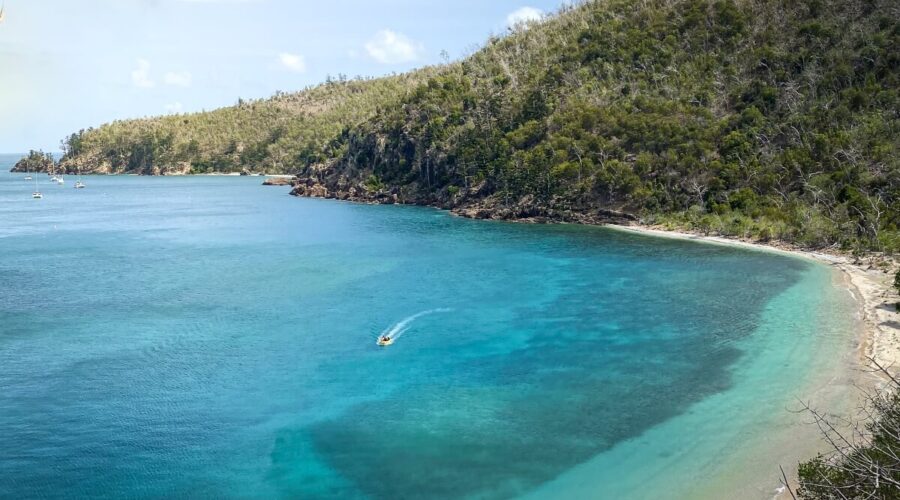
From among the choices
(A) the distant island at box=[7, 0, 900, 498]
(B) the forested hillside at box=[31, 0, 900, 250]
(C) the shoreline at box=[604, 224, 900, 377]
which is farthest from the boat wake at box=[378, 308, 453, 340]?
(B) the forested hillside at box=[31, 0, 900, 250]

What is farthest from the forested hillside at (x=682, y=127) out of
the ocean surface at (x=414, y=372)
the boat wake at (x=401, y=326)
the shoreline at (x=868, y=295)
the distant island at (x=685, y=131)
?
the boat wake at (x=401, y=326)

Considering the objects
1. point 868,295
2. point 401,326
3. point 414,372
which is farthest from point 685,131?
point 414,372

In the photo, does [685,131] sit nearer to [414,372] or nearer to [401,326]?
[401,326]

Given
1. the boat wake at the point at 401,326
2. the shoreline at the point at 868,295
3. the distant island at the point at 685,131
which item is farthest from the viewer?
the distant island at the point at 685,131

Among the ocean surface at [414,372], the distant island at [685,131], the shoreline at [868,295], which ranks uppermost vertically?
the distant island at [685,131]

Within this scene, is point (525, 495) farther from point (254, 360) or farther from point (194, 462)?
point (254, 360)

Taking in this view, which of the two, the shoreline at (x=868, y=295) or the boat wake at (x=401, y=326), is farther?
the boat wake at (x=401, y=326)

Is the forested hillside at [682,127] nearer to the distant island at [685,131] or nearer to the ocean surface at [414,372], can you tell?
the distant island at [685,131]

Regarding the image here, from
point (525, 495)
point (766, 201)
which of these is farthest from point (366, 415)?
point (766, 201)

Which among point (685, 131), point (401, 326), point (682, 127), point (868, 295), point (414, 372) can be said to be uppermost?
point (682, 127)
